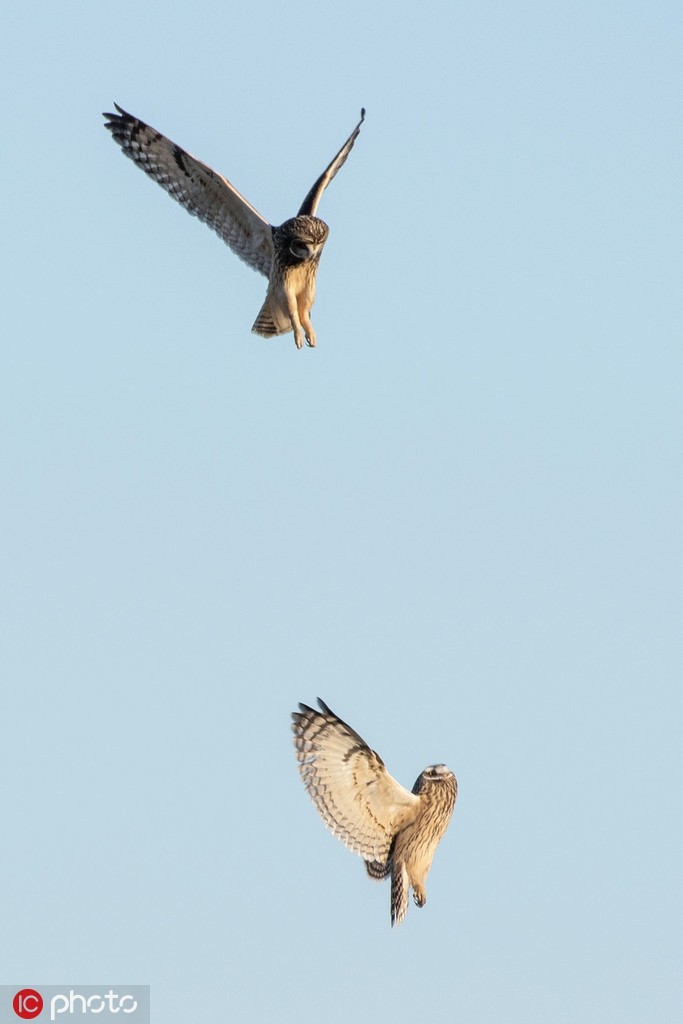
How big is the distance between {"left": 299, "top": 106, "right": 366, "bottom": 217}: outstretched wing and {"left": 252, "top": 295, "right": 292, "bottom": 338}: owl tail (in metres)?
0.77

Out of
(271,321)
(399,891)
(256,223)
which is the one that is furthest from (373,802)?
(256,223)

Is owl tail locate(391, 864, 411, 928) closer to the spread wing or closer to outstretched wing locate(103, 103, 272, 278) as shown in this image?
the spread wing

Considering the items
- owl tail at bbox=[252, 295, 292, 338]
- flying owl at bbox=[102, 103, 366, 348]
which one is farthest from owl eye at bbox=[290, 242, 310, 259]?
owl tail at bbox=[252, 295, 292, 338]

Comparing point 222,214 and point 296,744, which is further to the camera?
point 222,214

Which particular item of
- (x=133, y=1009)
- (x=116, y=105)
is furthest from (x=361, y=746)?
(x=116, y=105)

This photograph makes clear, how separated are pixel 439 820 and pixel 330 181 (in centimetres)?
Answer: 542

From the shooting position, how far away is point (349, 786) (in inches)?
579

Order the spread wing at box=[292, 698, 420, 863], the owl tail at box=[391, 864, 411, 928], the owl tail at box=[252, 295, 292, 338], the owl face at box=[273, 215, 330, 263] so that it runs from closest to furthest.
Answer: the spread wing at box=[292, 698, 420, 863], the owl tail at box=[391, 864, 411, 928], the owl face at box=[273, 215, 330, 263], the owl tail at box=[252, 295, 292, 338]

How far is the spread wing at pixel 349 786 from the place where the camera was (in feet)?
47.7

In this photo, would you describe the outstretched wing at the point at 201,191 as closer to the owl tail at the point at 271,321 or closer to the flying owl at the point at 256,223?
the flying owl at the point at 256,223

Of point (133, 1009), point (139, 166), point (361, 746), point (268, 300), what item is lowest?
point (133, 1009)

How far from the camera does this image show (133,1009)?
16.6m

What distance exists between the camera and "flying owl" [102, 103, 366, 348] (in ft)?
56.0

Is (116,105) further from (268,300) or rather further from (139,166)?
(268,300)
